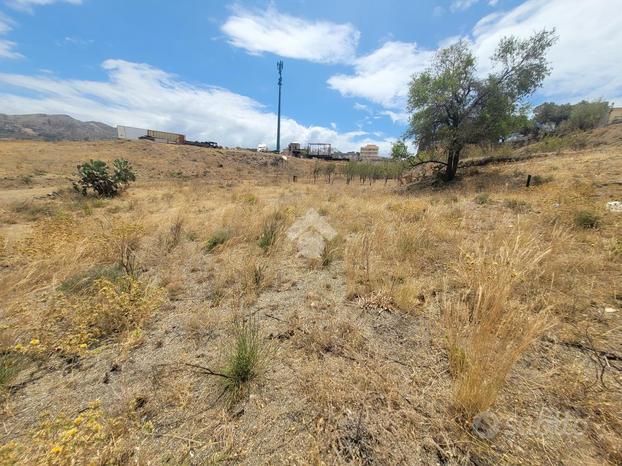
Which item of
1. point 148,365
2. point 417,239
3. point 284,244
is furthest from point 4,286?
point 417,239

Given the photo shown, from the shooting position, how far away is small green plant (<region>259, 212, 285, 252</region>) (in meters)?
5.10

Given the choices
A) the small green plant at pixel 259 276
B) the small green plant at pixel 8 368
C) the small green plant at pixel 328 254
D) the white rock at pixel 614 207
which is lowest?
the small green plant at pixel 8 368

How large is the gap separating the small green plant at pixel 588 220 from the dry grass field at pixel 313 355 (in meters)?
0.47

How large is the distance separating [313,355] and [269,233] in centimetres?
349

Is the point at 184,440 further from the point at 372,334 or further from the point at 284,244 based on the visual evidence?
the point at 284,244

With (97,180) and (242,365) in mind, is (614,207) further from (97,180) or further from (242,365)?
(97,180)

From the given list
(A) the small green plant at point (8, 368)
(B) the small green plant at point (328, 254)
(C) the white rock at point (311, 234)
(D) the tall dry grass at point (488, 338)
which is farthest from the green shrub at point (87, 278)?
(D) the tall dry grass at point (488, 338)

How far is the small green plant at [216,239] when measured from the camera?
5.18 metres

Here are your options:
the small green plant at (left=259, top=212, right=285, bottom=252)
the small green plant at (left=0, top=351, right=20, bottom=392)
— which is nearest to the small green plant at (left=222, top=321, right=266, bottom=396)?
the small green plant at (left=0, top=351, right=20, bottom=392)

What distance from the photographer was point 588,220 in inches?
210

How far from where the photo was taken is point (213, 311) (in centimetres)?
301

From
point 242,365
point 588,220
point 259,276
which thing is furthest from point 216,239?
point 588,220

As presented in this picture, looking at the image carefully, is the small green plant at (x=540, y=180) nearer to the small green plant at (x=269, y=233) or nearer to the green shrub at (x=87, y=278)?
the small green plant at (x=269, y=233)

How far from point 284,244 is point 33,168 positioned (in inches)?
1266
